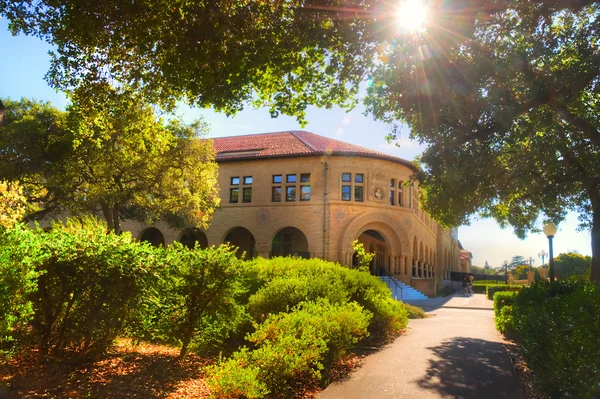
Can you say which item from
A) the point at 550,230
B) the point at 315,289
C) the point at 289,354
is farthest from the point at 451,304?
the point at 289,354

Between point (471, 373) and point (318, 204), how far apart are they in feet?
83.7

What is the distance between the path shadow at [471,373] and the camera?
18.8 ft

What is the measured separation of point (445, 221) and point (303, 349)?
1256cm

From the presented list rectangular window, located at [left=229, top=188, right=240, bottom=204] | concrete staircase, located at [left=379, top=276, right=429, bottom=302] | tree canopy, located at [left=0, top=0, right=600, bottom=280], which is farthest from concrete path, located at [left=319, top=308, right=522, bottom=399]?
rectangular window, located at [left=229, top=188, right=240, bottom=204]

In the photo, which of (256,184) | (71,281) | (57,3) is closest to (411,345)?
(71,281)

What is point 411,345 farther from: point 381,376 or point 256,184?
point 256,184

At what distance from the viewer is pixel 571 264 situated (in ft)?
171

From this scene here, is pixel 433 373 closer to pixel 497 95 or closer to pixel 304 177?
pixel 497 95

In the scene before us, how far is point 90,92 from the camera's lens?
930 centimetres

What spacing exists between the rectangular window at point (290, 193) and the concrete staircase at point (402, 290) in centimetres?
886

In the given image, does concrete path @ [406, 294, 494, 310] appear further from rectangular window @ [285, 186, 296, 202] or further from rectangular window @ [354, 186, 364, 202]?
rectangular window @ [285, 186, 296, 202]

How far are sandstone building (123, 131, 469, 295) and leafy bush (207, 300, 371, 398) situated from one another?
2423cm

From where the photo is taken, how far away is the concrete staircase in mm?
30052

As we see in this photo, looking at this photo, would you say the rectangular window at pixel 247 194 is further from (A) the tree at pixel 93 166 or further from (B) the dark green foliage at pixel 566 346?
(B) the dark green foliage at pixel 566 346
